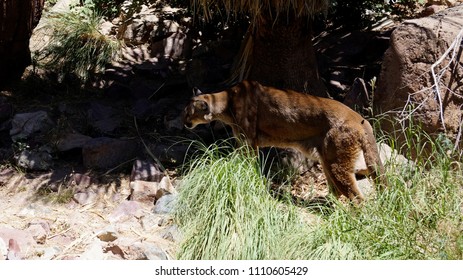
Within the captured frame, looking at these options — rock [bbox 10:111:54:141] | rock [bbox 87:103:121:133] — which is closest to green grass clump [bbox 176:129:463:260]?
rock [bbox 87:103:121:133]

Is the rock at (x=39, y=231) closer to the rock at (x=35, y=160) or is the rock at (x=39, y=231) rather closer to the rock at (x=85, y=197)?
the rock at (x=85, y=197)

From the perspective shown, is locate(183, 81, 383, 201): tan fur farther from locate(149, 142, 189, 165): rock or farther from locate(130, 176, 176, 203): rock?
locate(130, 176, 176, 203): rock

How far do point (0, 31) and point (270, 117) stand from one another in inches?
153

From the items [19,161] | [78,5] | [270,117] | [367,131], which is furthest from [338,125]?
[78,5]

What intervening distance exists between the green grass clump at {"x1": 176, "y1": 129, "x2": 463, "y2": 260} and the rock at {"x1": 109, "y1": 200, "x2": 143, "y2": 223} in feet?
2.19

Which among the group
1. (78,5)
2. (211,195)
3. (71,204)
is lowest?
(71,204)

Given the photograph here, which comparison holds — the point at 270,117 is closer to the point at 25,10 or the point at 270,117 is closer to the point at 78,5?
the point at 25,10

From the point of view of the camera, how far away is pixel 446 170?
20.4ft

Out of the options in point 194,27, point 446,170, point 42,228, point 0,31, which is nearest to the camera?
point 446,170

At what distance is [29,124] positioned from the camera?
888cm

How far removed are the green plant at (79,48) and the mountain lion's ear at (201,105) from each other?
2.61m

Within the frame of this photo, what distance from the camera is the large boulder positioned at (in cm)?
754

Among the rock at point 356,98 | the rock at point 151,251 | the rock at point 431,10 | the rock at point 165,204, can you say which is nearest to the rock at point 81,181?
the rock at point 165,204

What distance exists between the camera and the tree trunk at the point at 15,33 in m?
9.13
